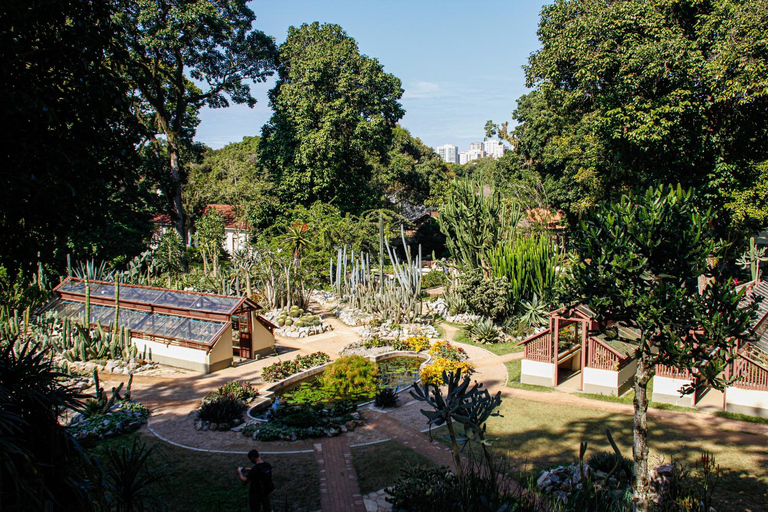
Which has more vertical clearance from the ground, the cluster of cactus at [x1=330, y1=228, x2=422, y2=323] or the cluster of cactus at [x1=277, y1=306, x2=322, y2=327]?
the cluster of cactus at [x1=330, y1=228, x2=422, y2=323]

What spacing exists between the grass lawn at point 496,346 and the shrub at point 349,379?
215 inches

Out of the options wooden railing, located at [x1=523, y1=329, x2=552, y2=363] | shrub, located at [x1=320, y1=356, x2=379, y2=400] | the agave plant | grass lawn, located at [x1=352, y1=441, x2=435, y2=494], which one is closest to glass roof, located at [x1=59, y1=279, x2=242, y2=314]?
shrub, located at [x1=320, y1=356, x2=379, y2=400]

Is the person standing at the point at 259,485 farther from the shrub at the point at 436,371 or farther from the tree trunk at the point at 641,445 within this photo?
the shrub at the point at 436,371

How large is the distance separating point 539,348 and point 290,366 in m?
7.08

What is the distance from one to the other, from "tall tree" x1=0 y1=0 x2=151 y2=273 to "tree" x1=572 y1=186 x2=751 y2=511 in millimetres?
7018

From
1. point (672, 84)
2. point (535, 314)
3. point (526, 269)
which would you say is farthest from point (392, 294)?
point (672, 84)

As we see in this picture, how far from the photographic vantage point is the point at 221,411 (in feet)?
36.9

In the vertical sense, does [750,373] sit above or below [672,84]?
below

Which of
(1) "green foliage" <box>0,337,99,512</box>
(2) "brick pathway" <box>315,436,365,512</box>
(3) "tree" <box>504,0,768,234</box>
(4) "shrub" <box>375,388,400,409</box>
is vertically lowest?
(2) "brick pathway" <box>315,436,365,512</box>

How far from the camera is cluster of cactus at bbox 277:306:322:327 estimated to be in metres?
20.8

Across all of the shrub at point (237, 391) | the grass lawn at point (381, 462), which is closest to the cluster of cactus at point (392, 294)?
the shrub at point (237, 391)

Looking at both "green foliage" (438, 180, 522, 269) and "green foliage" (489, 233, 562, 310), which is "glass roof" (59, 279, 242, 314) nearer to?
"green foliage" (489, 233, 562, 310)

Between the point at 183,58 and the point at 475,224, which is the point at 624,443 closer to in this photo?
the point at 475,224

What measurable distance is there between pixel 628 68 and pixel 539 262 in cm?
779
